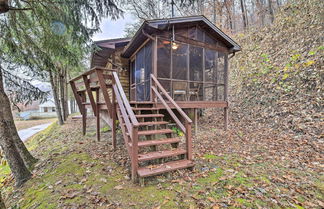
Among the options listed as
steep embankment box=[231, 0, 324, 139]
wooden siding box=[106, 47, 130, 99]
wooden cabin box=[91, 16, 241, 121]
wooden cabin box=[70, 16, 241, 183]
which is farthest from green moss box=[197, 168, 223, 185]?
wooden siding box=[106, 47, 130, 99]

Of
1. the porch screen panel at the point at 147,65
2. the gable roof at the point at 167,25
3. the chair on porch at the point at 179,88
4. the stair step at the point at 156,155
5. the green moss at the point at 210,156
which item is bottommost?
the green moss at the point at 210,156

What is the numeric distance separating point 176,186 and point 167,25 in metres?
5.15

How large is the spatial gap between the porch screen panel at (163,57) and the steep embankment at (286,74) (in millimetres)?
4550

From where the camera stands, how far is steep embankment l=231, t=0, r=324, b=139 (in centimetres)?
575

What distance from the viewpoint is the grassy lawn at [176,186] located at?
7.67 feet

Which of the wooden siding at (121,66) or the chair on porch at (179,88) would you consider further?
the wooden siding at (121,66)

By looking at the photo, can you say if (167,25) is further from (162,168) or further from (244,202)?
(244,202)

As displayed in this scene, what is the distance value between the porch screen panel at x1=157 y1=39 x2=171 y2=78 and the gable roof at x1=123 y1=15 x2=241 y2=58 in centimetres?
61

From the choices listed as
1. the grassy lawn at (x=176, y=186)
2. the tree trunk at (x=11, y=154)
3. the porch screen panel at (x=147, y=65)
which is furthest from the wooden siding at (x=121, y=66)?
the grassy lawn at (x=176, y=186)

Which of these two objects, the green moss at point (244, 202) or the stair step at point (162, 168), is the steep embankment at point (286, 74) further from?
the stair step at point (162, 168)

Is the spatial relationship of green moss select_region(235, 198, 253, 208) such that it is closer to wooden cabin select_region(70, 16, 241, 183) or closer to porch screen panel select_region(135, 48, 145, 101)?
wooden cabin select_region(70, 16, 241, 183)

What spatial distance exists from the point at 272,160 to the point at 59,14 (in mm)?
6718

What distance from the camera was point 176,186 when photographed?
107 inches

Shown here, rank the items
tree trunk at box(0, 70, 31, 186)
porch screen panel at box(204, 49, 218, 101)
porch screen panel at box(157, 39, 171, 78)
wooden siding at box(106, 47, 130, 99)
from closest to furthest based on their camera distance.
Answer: tree trunk at box(0, 70, 31, 186), porch screen panel at box(157, 39, 171, 78), porch screen panel at box(204, 49, 218, 101), wooden siding at box(106, 47, 130, 99)
